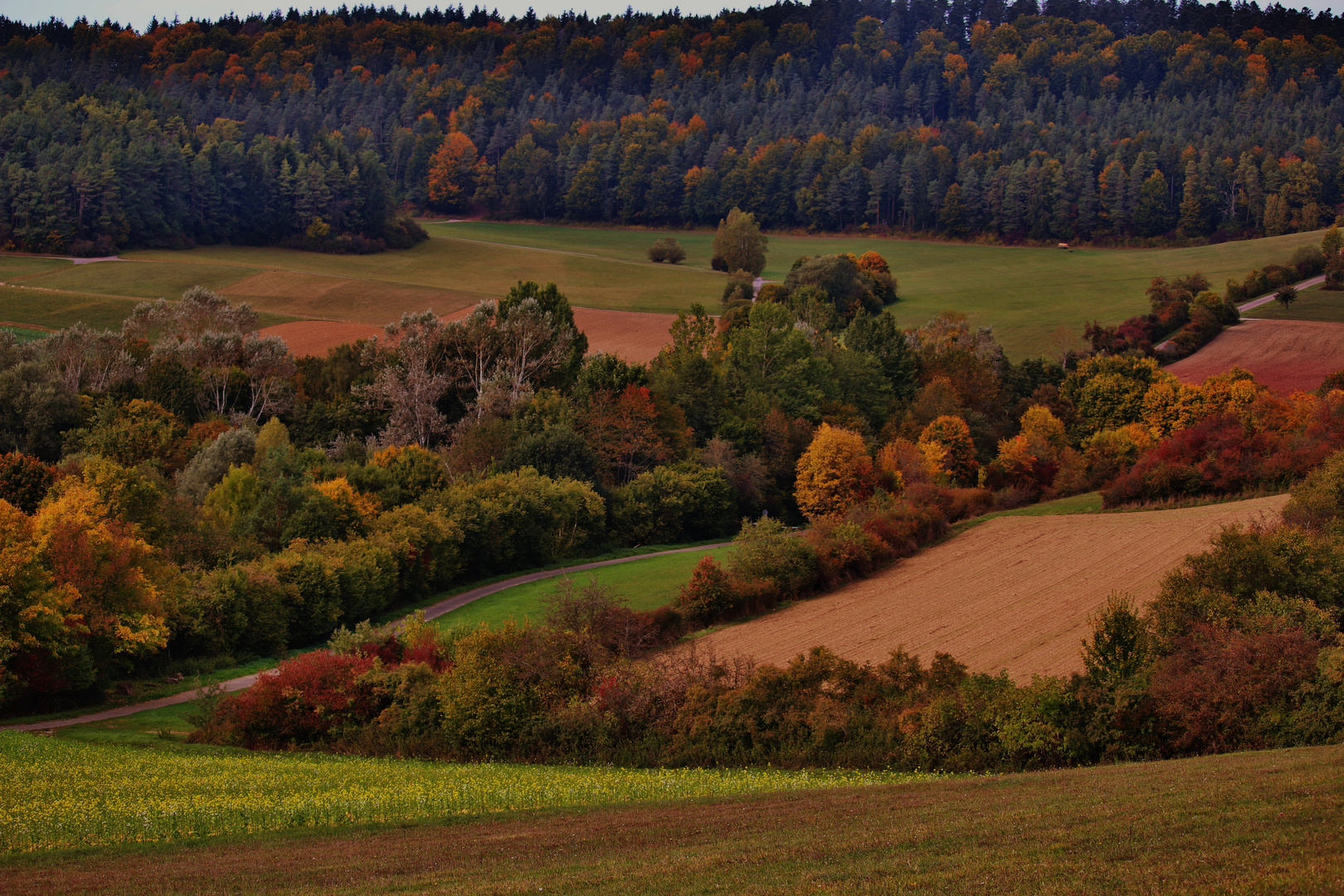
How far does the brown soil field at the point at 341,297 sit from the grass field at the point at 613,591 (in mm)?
48077

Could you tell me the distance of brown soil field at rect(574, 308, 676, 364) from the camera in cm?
9650

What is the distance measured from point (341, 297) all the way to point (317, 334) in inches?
558

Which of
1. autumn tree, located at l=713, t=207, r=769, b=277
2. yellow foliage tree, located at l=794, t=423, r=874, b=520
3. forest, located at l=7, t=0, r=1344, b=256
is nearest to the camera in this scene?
yellow foliage tree, located at l=794, t=423, r=874, b=520

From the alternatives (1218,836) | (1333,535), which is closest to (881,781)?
(1218,836)

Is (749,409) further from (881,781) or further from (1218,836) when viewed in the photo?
(1218,836)

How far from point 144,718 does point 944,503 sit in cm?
4329

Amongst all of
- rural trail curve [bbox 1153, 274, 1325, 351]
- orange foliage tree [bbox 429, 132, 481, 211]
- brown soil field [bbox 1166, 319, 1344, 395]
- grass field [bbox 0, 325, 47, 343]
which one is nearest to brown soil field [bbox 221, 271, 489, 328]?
grass field [bbox 0, 325, 47, 343]

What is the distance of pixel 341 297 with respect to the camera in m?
107

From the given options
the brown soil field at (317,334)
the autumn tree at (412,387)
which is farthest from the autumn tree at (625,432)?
the brown soil field at (317,334)

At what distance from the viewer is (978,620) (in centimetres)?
4369

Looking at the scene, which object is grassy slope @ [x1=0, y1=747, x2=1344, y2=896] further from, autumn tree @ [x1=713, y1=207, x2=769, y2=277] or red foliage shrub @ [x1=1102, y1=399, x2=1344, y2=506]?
autumn tree @ [x1=713, y1=207, x2=769, y2=277]

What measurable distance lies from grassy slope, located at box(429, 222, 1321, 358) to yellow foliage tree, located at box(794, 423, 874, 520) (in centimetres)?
3647

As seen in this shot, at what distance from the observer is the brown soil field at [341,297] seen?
103 m

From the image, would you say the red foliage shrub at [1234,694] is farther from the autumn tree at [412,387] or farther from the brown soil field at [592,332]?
the brown soil field at [592,332]
